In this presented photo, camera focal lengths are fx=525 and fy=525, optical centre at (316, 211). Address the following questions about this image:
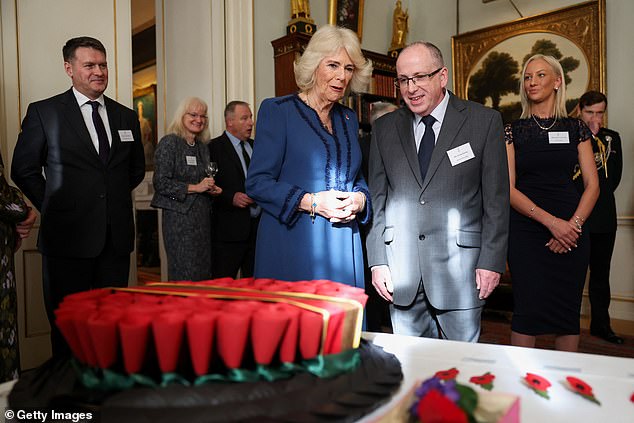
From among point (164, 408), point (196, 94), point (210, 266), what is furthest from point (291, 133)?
point (196, 94)

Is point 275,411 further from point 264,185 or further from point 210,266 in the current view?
point 210,266

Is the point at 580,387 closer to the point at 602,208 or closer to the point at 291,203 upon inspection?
the point at 291,203

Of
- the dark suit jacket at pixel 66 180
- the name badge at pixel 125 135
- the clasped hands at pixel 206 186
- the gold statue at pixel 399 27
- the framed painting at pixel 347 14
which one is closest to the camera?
the dark suit jacket at pixel 66 180

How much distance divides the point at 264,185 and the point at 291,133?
0.75ft

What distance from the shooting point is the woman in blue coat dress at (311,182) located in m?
1.86

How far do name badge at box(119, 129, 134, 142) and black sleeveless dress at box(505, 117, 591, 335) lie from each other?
6.62 feet

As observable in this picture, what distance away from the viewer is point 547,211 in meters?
2.60

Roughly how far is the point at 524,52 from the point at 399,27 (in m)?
1.41

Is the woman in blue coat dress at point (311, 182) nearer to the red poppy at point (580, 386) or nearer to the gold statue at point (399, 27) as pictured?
the red poppy at point (580, 386)

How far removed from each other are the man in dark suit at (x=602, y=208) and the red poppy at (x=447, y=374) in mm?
→ 3417

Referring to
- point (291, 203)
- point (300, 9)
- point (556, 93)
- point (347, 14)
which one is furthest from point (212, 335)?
point (347, 14)

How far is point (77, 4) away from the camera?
3721 millimetres

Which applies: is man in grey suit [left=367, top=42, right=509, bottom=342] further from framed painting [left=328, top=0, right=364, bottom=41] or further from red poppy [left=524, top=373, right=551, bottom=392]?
framed painting [left=328, top=0, right=364, bottom=41]

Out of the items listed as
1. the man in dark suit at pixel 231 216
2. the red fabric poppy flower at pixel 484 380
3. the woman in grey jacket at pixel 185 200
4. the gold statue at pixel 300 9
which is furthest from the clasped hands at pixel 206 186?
the red fabric poppy flower at pixel 484 380
